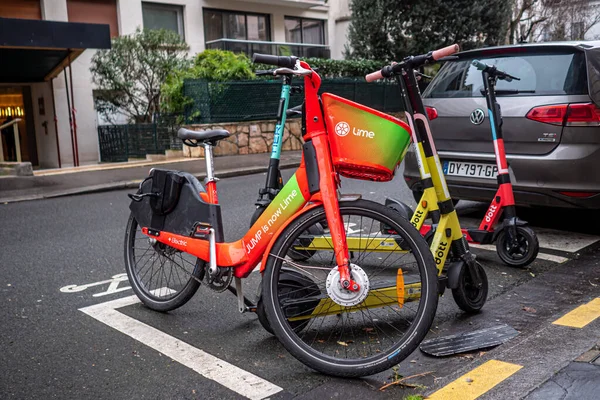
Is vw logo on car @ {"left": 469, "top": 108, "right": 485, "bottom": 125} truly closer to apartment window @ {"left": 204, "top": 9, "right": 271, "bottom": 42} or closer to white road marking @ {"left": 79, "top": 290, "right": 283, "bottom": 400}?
white road marking @ {"left": 79, "top": 290, "right": 283, "bottom": 400}

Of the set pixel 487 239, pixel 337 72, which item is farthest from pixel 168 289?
pixel 337 72

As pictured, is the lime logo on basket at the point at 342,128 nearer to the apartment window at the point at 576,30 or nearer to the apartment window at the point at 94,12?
the apartment window at the point at 94,12

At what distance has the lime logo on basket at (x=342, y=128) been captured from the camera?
315cm

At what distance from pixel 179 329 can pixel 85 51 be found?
18786 mm

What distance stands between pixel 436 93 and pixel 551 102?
3.93ft

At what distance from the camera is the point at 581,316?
3754mm

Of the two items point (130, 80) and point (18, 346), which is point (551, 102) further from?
point (130, 80)

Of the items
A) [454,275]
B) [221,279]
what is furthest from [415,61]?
[221,279]

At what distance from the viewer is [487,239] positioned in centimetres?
489

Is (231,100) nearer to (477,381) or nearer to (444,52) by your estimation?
(444,52)

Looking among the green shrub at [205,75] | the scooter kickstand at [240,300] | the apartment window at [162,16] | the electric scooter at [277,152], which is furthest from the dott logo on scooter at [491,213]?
the apartment window at [162,16]

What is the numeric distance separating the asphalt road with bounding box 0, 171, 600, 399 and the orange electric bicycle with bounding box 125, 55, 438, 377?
0.64ft

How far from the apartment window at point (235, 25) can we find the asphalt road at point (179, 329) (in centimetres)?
1977

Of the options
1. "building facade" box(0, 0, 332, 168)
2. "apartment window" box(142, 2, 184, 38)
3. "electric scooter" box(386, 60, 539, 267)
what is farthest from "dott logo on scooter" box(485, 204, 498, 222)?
"apartment window" box(142, 2, 184, 38)
